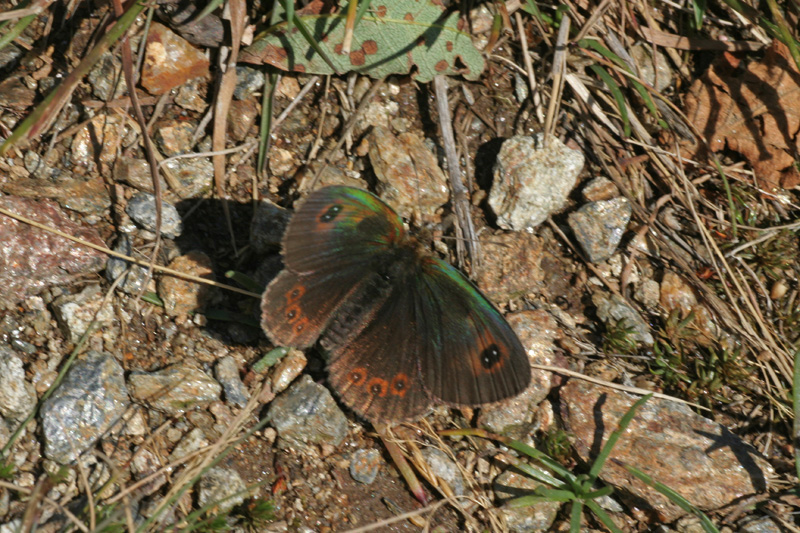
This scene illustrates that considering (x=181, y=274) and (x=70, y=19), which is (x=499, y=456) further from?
(x=70, y=19)

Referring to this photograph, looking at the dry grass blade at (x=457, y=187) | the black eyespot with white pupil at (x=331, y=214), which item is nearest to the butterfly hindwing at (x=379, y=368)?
the black eyespot with white pupil at (x=331, y=214)

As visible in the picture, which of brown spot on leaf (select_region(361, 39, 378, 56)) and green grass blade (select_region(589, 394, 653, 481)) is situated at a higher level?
brown spot on leaf (select_region(361, 39, 378, 56))

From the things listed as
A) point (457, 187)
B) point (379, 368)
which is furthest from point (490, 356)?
point (457, 187)

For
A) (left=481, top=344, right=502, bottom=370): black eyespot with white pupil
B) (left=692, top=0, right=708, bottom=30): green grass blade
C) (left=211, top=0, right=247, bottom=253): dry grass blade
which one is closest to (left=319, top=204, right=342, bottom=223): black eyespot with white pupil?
(left=211, top=0, right=247, bottom=253): dry grass blade

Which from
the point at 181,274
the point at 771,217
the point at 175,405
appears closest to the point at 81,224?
the point at 181,274

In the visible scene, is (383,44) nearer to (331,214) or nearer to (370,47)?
(370,47)

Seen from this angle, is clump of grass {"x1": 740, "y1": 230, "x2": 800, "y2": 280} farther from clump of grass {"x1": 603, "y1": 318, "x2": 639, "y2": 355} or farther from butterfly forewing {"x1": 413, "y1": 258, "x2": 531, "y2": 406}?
butterfly forewing {"x1": 413, "y1": 258, "x2": 531, "y2": 406}
